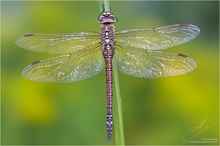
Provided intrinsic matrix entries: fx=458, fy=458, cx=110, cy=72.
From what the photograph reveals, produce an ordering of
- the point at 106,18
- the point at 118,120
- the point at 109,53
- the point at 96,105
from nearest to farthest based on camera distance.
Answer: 1. the point at 118,120
2. the point at 106,18
3. the point at 109,53
4. the point at 96,105

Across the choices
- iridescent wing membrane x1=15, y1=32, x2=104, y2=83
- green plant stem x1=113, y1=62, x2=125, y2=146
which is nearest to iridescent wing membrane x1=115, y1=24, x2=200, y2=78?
iridescent wing membrane x1=15, y1=32, x2=104, y2=83

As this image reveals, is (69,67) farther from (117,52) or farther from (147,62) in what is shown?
(147,62)

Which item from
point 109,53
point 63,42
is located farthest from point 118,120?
point 63,42

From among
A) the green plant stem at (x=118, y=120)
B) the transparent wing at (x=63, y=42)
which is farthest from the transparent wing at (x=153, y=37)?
the green plant stem at (x=118, y=120)

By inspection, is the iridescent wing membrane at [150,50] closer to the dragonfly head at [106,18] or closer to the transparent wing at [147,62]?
the transparent wing at [147,62]

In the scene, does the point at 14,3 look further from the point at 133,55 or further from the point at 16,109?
the point at 133,55

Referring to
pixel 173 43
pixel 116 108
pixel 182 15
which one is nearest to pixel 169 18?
pixel 182 15
